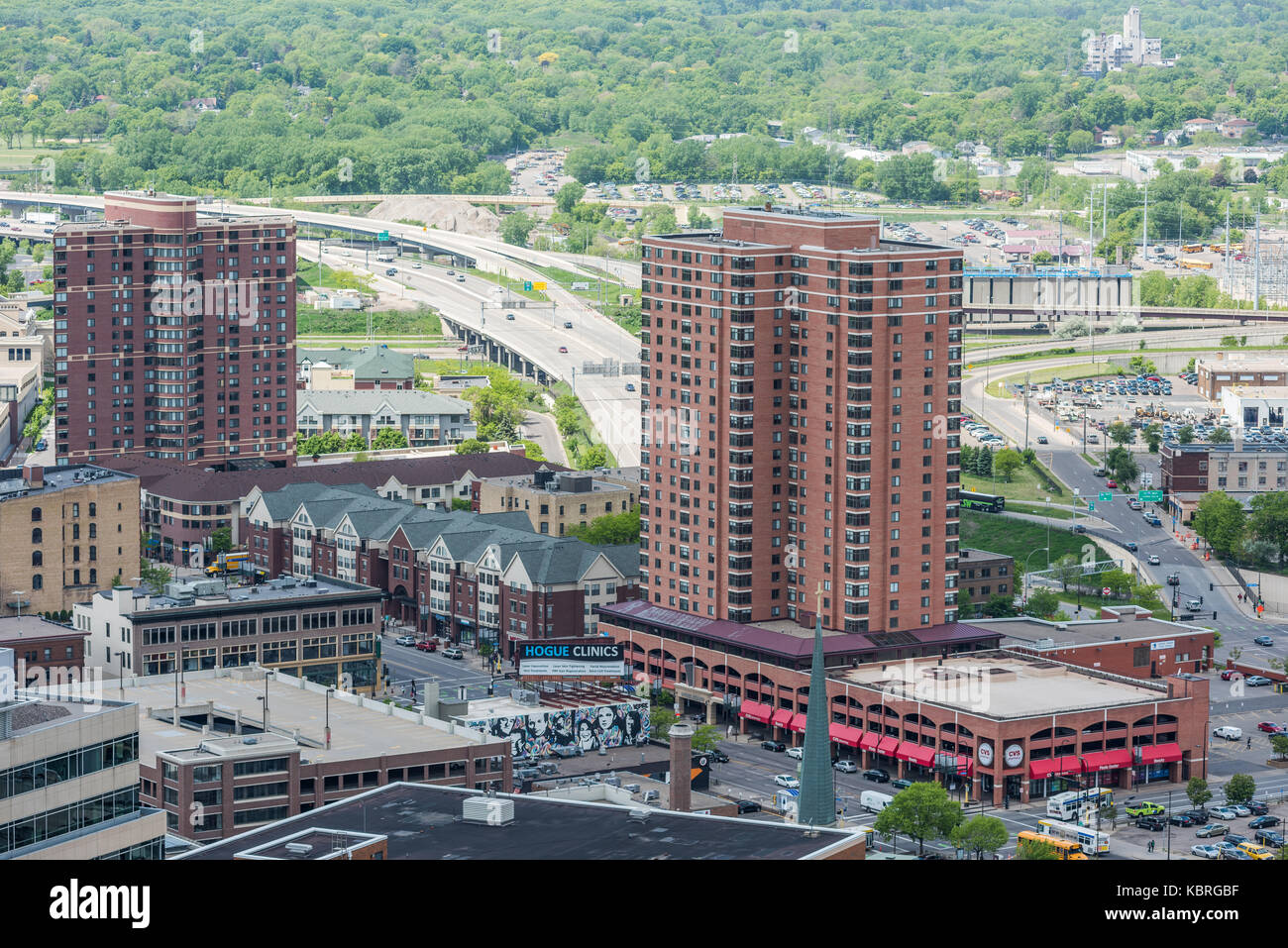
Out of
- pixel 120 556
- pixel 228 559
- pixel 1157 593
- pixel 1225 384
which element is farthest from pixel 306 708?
pixel 1225 384

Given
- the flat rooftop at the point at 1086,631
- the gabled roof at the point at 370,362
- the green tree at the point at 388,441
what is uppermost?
the gabled roof at the point at 370,362

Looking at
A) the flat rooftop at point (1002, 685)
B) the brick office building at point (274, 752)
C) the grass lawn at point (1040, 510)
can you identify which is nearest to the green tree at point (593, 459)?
the grass lawn at point (1040, 510)

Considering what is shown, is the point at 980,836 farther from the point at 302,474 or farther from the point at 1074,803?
the point at 302,474

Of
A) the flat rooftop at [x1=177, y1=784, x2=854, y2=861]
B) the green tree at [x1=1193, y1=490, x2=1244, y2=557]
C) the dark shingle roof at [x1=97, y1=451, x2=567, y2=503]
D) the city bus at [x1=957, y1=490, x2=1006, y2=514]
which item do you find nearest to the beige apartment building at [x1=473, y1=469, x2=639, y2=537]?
the dark shingle roof at [x1=97, y1=451, x2=567, y2=503]

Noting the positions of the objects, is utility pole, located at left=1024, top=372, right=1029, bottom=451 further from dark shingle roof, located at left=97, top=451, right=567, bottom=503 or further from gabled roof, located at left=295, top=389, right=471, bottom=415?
dark shingle roof, located at left=97, top=451, right=567, bottom=503

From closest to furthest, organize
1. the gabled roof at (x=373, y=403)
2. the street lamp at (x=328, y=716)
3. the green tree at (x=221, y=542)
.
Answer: the street lamp at (x=328, y=716) < the green tree at (x=221, y=542) < the gabled roof at (x=373, y=403)

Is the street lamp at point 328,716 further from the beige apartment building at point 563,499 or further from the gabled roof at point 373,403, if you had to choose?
the gabled roof at point 373,403

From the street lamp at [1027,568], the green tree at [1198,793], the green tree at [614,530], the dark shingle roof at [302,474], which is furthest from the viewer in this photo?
the dark shingle roof at [302,474]
